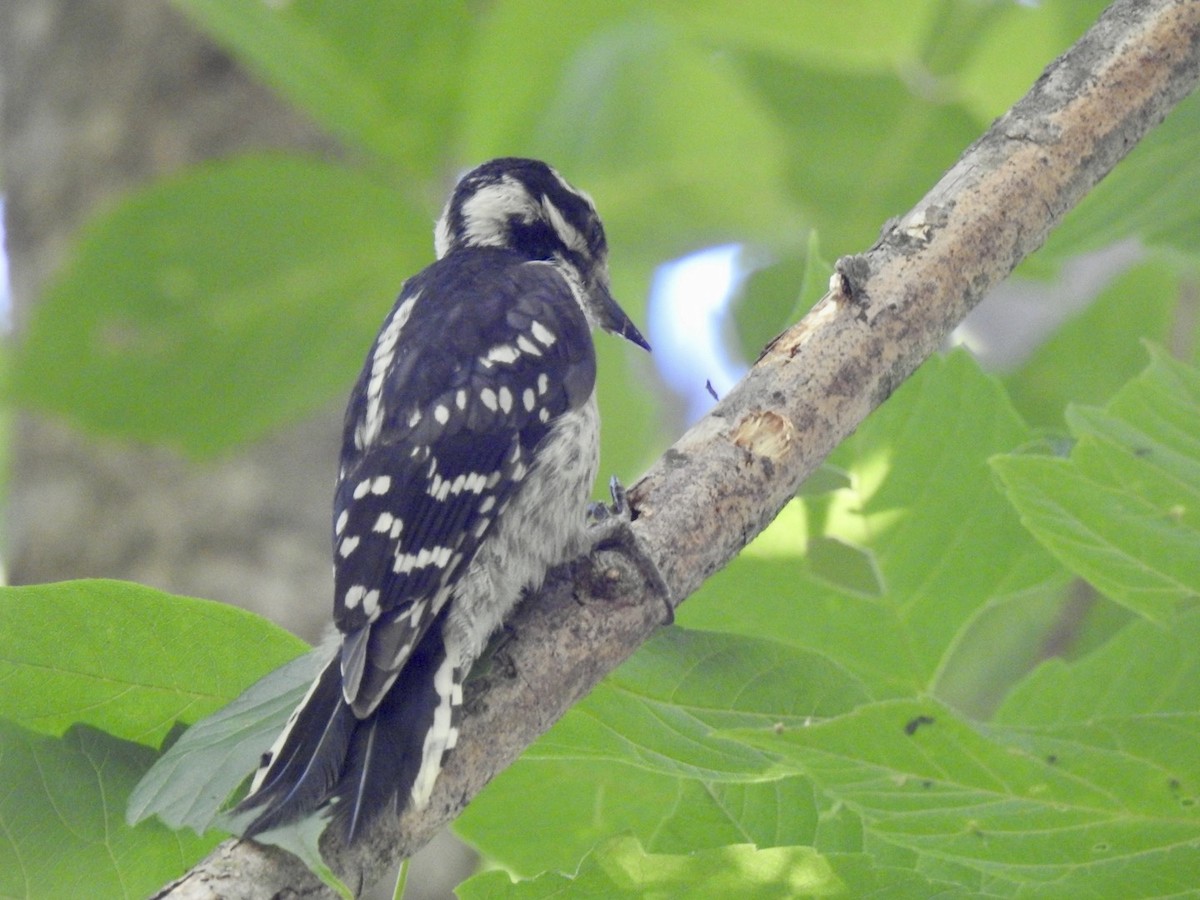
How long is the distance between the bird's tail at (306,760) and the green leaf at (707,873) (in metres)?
0.30

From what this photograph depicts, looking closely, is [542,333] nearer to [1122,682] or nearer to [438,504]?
[438,504]

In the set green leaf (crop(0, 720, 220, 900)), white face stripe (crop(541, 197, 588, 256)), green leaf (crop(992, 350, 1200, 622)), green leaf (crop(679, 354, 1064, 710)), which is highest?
white face stripe (crop(541, 197, 588, 256))

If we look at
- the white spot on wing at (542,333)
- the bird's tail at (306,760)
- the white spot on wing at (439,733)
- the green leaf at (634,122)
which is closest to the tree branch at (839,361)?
the white spot on wing at (439,733)

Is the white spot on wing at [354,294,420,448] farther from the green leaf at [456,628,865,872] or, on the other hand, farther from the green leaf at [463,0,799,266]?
the green leaf at [463,0,799,266]

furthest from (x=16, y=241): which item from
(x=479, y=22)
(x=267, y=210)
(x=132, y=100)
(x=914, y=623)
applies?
(x=914, y=623)

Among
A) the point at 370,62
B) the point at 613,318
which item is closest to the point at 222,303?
the point at 370,62

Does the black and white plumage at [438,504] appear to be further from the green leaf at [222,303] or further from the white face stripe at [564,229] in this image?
the green leaf at [222,303]

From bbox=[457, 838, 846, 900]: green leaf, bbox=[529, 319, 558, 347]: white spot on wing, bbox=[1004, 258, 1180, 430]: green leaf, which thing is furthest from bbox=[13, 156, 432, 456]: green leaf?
bbox=[457, 838, 846, 900]: green leaf

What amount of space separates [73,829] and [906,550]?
3.82ft

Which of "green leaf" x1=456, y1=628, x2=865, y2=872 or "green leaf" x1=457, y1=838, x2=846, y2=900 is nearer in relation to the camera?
"green leaf" x1=457, y1=838, x2=846, y2=900

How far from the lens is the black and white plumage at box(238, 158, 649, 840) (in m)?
1.59

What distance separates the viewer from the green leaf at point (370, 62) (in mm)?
2891

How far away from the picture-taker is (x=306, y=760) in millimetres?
1597

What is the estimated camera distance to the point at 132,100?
398 centimetres
